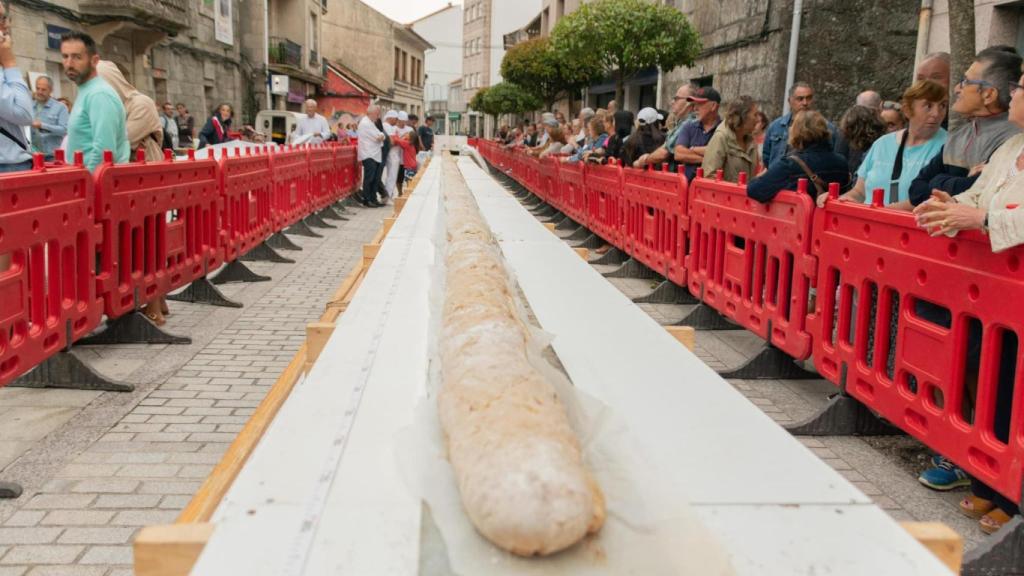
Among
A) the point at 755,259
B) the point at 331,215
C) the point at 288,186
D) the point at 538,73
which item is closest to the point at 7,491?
the point at 755,259

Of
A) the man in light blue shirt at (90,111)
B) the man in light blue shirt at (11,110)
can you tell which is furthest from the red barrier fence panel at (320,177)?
the man in light blue shirt at (11,110)

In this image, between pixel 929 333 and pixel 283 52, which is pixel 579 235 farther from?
pixel 283 52

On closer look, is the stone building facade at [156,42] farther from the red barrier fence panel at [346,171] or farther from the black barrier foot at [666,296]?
the black barrier foot at [666,296]

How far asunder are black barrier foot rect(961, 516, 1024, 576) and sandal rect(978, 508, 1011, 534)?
37 cm

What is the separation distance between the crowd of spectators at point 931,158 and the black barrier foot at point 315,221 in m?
6.61

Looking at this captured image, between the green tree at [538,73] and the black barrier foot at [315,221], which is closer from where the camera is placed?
the black barrier foot at [315,221]

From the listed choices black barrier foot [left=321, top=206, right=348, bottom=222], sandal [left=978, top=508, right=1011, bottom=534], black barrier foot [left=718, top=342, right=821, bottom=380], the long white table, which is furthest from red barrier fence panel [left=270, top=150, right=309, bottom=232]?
sandal [left=978, top=508, right=1011, bottom=534]

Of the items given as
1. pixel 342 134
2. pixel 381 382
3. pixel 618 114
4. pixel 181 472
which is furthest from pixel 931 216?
pixel 342 134

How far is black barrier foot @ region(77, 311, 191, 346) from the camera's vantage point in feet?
19.5

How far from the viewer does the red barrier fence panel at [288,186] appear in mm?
10797

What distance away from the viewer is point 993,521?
3.43 m

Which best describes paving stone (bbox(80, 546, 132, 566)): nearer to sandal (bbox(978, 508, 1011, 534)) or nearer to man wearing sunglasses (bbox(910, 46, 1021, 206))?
sandal (bbox(978, 508, 1011, 534))

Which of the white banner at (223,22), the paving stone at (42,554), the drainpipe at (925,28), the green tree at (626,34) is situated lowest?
the paving stone at (42,554)

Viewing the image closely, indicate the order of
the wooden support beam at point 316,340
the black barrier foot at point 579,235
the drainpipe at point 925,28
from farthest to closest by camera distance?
the black barrier foot at point 579,235 < the drainpipe at point 925,28 < the wooden support beam at point 316,340
